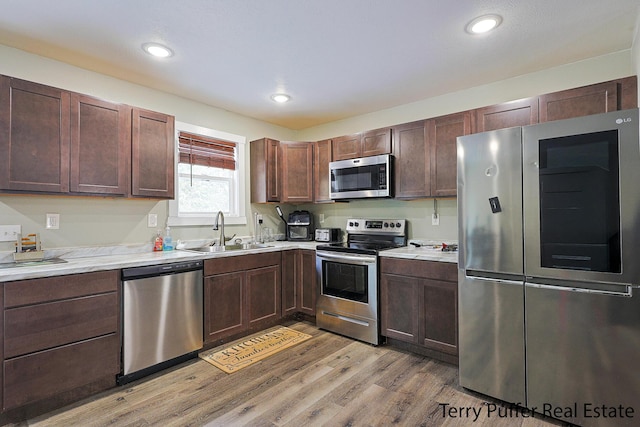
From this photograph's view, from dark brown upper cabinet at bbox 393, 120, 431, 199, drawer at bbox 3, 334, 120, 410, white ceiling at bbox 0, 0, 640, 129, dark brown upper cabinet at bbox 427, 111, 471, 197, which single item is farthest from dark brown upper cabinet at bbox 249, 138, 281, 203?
drawer at bbox 3, 334, 120, 410

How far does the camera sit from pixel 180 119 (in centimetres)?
339

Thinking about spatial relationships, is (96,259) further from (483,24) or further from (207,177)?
(483,24)

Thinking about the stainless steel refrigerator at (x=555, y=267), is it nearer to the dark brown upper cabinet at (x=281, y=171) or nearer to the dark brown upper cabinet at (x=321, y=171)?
the dark brown upper cabinet at (x=321, y=171)

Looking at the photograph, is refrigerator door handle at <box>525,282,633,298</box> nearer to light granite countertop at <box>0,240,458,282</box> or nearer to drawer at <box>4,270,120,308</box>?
light granite countertop at <box>0,240,458,282</box>

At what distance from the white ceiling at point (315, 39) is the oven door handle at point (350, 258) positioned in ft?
5.51

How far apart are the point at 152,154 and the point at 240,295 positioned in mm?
1531

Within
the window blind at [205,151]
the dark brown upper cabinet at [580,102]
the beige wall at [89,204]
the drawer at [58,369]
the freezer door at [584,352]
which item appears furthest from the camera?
the window blind at [205,151]

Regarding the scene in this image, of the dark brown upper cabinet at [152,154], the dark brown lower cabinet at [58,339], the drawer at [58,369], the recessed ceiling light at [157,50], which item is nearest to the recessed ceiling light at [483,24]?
the recessed ceiling light at [157,50]

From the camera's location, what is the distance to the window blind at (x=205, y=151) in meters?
3.46

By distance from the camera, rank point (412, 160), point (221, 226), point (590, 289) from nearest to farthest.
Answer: point (590, 289), point (412, 160), point (221, 226)

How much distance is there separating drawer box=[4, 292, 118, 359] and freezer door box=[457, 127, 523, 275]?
253cm

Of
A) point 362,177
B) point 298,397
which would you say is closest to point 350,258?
point 362,177

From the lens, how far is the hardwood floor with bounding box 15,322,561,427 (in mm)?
1949

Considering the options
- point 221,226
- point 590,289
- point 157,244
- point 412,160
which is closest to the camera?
point 590,289
